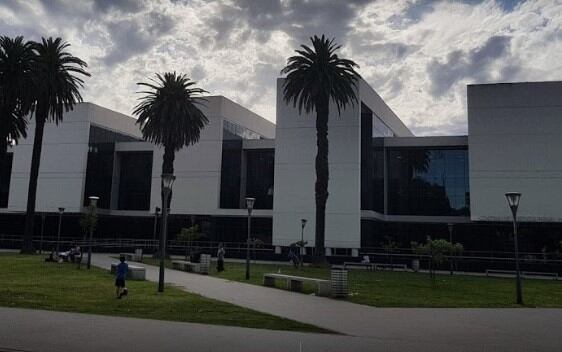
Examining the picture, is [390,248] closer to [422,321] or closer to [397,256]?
[397,256]

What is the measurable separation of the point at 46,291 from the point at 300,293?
9233 mm

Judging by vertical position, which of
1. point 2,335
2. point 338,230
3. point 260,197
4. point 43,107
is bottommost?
point 2,335

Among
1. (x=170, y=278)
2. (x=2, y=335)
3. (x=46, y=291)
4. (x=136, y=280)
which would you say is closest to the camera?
(x=2, y=335)

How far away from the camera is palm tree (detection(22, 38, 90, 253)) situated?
4103 cm

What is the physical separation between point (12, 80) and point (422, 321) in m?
38.1

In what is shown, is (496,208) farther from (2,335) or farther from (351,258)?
(2,335)

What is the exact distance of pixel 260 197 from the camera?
5669 cm

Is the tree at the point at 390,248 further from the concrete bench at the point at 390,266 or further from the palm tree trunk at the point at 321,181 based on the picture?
the palm tree trunk at the point at 321,181

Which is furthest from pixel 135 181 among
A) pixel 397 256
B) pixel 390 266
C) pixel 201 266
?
pixel 201 266

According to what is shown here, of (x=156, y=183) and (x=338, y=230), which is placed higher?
(x=156, y=183)

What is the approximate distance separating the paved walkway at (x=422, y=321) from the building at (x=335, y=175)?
1250 inches

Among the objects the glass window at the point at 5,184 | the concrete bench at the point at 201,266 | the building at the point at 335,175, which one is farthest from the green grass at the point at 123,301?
the glass window at the point at 5,184

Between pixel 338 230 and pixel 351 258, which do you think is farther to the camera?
pixel 338 230

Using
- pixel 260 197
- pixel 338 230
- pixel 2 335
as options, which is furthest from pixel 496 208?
pixel 2 335
